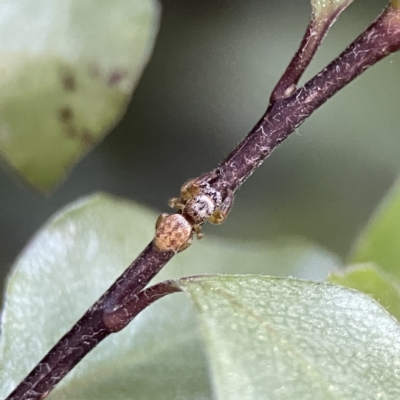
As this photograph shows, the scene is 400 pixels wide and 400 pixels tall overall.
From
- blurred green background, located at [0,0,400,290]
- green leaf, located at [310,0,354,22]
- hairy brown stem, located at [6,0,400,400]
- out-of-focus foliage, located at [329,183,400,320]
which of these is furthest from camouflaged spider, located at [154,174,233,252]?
blurred green background, located at [0,0,400,290]

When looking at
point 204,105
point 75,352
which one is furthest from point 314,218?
point 75,352

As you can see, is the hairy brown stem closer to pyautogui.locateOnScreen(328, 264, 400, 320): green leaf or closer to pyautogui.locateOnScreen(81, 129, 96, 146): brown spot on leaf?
pyautogui.locateOnScreen(328, 264, 400, 320): green leaf

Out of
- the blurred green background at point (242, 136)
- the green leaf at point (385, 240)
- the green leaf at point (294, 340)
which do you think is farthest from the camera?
the blurred green background at point (242, 136)

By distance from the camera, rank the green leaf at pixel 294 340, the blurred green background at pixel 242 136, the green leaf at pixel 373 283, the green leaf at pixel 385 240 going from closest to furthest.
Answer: the green leaf at pixel 294 340, the green leaf at pixel 373 283, the green leaf at pixel 385 240, the blurred green background at pixel 242 136

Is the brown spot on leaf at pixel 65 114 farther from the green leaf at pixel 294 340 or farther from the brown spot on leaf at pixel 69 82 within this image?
the green leaf at pixel 294 340

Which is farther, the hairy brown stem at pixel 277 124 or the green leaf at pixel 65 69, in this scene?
the green leaf at pixel 65 69

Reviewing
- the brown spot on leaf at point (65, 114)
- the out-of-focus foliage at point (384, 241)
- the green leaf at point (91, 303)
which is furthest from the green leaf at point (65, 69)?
the out-of-focus foliage at point (384, 241)

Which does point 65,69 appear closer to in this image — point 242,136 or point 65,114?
point 65,114
